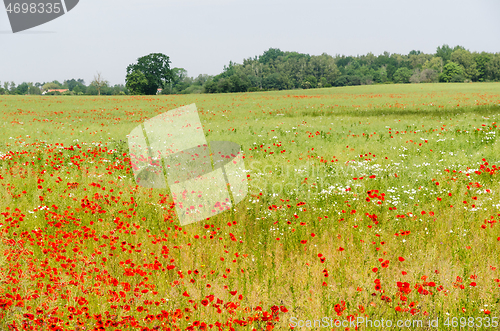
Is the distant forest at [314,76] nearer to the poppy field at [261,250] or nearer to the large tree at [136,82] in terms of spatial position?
the large tree at [136,82]

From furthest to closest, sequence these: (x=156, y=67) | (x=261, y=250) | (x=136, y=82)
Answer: (x=156, y=67) → (x=136, y=82) → (x=261, y=250)

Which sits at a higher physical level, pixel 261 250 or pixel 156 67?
pixel 156 67

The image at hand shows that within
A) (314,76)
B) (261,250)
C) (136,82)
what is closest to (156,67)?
(136,82)

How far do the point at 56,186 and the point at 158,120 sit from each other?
12711mm

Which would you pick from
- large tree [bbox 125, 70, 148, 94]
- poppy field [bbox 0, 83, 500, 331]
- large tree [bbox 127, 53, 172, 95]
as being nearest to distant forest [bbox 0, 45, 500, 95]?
large tree [bbox 127, 53, 172, 95]

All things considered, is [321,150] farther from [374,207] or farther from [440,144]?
[374,207]

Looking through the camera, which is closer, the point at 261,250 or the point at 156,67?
the point at 261,250

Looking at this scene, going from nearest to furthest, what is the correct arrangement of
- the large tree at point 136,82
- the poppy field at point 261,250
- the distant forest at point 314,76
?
the poppy field at point 261,250
the large tree at point 136,82
the distant forest at point 314,76

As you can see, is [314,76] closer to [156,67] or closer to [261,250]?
[156,67]

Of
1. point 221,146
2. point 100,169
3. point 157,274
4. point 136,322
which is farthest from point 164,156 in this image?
point 136,322

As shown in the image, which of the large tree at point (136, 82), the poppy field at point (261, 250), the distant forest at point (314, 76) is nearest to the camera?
the poppy field at point (261, 250)

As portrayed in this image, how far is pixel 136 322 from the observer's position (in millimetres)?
3117

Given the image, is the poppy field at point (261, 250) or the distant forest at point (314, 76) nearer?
the poppy field at point (261, 250)

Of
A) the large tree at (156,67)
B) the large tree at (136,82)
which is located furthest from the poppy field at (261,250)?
the large tree at (156,67)
